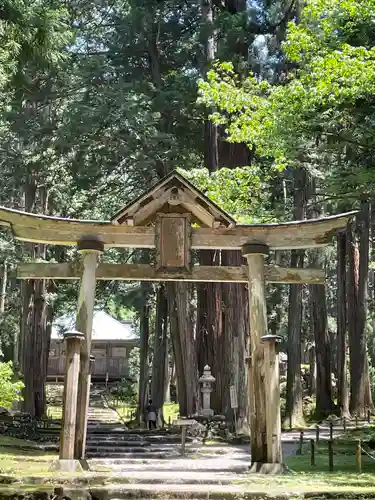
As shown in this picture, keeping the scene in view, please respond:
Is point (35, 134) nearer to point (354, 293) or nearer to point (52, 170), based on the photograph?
point (52, 170)

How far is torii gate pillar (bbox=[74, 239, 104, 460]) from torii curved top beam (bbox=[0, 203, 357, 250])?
0.22 metres

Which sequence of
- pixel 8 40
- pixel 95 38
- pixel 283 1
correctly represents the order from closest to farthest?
pixel 8 40, pixel 283 1, pixel 95 38

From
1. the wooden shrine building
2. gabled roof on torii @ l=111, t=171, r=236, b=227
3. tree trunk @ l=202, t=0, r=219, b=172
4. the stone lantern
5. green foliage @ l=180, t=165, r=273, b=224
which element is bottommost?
the stone lantern

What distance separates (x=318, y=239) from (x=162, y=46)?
1390 centimetres

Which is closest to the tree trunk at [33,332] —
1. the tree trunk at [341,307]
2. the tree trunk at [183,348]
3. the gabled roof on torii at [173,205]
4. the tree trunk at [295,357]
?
the tree trunk at [183,348]

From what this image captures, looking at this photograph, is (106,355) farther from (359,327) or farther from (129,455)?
(129,455)

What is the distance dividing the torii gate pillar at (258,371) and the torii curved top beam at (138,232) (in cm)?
25

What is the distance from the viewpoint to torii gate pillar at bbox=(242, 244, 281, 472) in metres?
9.25

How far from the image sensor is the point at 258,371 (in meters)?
9.52

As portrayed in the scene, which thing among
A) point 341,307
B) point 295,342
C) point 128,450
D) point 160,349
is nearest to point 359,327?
point 341,307

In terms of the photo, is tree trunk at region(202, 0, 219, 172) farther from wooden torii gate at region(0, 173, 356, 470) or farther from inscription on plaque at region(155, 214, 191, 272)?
inscription on plaque at region(155, 214, 191, 272)

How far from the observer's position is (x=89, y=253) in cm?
995

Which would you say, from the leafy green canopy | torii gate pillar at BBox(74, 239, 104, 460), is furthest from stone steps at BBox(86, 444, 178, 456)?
the leafy green canopy

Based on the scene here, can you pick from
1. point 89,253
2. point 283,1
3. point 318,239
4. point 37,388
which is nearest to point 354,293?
point 283,1
